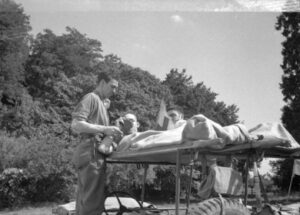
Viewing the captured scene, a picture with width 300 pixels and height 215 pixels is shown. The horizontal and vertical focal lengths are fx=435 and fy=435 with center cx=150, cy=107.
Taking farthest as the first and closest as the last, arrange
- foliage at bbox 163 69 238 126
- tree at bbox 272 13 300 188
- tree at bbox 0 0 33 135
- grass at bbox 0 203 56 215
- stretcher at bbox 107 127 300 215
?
foliage at bbox 163 69 238 126 < tree at bbox 0 0 33 135 < tree at bbox 272 13 300 188 < grass at bbox 0 203 56 215 < stretcher at bbox 107 127 300 215

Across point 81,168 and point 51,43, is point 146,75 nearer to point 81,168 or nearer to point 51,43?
point 51,43

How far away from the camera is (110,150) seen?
3531mm

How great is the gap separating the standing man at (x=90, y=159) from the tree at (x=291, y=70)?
2325 centimetres

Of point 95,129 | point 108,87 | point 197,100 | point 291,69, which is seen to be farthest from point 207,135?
point 197,100

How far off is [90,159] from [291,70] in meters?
24.7

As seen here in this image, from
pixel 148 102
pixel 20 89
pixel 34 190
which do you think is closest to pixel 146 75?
pixel 148 102

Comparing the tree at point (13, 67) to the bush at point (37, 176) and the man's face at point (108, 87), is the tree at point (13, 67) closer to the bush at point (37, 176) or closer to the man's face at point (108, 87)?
the bush at point (37, 176)

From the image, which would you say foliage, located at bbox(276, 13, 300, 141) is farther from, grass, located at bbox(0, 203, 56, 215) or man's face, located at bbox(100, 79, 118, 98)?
man's face, located at bbox(100, 79, 118, 98)

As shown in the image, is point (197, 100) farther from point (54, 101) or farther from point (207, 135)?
point (207, 135)

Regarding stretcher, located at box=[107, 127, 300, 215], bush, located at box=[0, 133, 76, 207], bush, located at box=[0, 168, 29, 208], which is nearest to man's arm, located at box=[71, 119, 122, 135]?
stretcher, located at box=[107, 127, 300, 215]

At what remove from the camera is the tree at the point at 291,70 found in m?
25.5

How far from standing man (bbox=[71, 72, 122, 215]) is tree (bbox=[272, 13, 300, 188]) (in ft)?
76.3

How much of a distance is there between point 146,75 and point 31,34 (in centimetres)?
1243

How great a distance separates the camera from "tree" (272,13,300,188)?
83.8 feet
